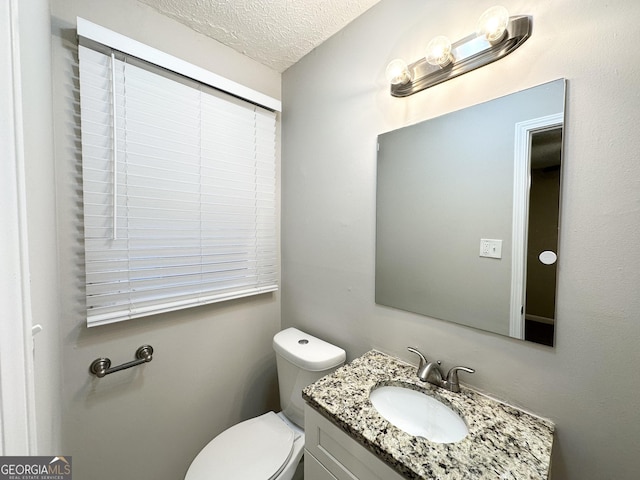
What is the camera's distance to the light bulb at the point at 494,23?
0.72 metres

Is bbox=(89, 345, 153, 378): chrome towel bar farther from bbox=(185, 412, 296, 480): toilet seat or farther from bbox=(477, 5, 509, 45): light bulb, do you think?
bbox=(477, 5, 509, 45): light bulb

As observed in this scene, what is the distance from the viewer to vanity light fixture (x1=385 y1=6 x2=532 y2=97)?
28.7 inches

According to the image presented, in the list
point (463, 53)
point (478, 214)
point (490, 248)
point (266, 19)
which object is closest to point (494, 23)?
point (463, 53)

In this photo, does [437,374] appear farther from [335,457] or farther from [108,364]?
[108,364]

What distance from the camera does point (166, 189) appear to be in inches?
45.8

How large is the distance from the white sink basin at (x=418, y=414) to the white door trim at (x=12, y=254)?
88cm

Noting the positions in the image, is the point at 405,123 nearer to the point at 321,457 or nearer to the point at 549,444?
the point at 549,444

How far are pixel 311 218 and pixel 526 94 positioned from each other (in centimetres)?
102

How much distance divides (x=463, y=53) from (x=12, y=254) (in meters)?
1.25

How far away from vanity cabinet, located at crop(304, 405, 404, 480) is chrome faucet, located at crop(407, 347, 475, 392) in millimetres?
358

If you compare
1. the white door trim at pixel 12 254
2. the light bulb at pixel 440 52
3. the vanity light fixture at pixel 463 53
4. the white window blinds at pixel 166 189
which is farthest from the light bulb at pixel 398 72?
the white door trim at pixel 12 254

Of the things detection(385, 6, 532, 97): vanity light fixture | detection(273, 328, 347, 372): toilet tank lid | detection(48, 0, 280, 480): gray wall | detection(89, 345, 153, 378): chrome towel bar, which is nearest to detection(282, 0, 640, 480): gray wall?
detection(385, 6, 532, 97): vanity light fixture

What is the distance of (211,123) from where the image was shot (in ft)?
4.21

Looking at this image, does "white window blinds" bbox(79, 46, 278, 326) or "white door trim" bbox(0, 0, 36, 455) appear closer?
"white door trim" bbox(0, 0, 36, 455)
